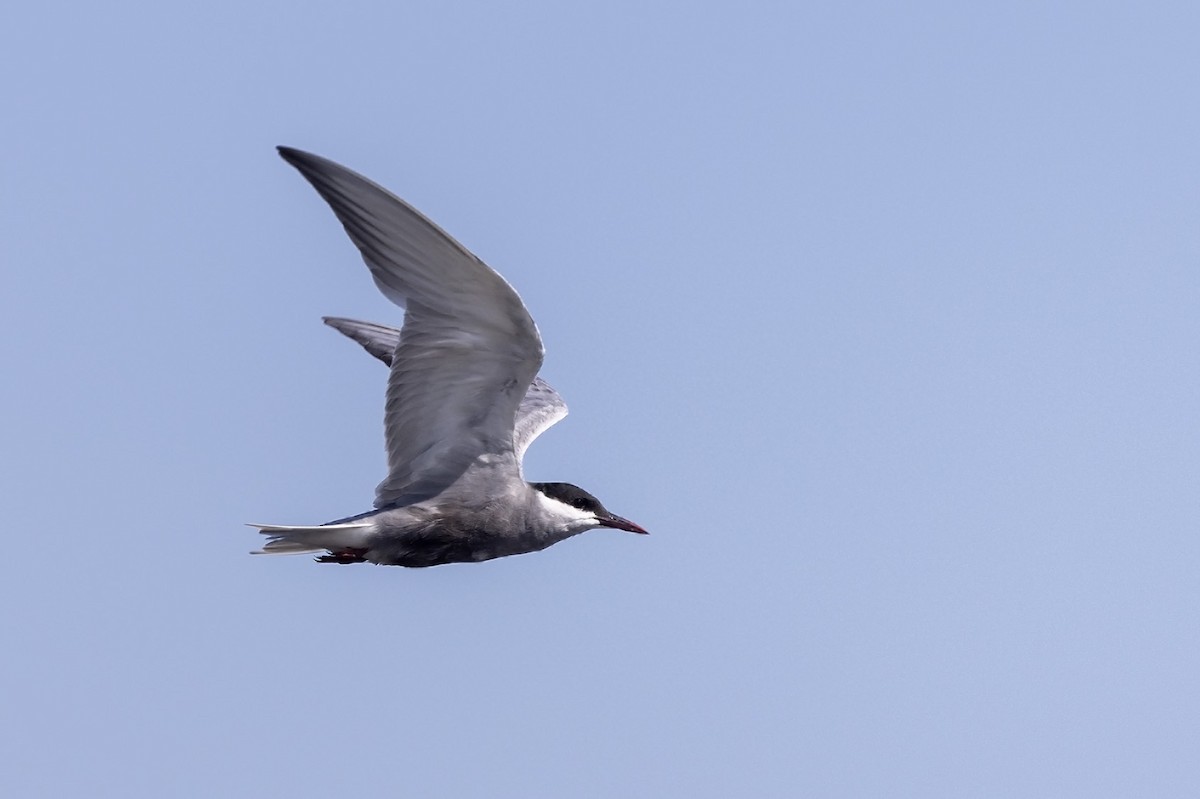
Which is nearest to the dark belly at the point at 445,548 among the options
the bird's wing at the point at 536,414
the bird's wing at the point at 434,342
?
the bird's wing at the point at 434,342

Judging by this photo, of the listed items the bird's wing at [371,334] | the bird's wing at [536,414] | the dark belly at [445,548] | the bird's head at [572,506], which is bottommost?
the dark belly at [445,548]

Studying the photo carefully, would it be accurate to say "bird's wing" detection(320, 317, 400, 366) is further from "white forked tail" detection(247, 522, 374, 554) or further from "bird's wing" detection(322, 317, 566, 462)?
"white forked tail" detection(247, 522, 374, 554)

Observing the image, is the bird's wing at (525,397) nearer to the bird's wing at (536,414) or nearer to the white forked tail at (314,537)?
the bird's wing at (536,414)

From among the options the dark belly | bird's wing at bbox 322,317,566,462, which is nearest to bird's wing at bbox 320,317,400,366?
bird's wing at bbox 322,317,566,462

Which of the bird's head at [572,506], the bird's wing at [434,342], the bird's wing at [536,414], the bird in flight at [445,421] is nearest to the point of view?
the bird's wing at [434,342]

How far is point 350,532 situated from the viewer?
1215 cm

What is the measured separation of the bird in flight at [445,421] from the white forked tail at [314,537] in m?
0.01

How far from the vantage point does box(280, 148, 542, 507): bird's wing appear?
36.5 feet

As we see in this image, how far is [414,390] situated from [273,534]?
1.57 m

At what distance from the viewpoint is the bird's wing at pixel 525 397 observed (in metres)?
14.1

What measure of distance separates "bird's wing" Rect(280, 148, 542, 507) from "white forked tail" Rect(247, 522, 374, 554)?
543 millimetres

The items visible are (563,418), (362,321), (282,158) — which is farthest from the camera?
(362,321)

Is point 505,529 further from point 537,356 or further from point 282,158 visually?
point 282,158

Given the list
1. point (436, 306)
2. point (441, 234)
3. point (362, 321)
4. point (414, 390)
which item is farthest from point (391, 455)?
point (362, 321)
